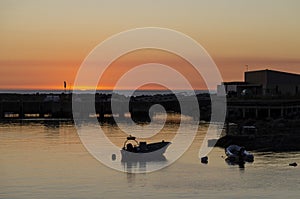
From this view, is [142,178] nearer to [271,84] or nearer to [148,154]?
[148,154]

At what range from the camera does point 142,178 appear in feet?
142

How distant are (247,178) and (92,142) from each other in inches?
1107

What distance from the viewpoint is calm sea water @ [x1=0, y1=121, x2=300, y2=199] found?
37125 mm

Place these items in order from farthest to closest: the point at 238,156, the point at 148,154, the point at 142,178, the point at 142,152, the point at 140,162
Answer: the point at 148,154 < the point at 142,152 < the point at 238,156 < the point at 140,162 < the point at 142,178

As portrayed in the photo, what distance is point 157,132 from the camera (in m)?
84.1

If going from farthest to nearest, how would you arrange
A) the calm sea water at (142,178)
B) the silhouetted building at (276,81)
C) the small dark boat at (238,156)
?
the silhouetted building at (276,81) → the small dark boat at (238,156) → the calm sea water at (142,178)

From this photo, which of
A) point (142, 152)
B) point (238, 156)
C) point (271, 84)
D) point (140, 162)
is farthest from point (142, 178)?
point (271, 84)

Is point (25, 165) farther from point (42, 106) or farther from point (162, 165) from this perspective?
point (42, 106)

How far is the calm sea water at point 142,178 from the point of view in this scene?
122ft

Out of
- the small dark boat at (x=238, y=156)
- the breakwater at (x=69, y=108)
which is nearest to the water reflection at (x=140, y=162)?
the small dark boat at (x=238, y=156)

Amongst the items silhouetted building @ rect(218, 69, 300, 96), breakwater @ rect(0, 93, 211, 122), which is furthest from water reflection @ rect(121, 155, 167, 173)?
breakwater @ rect(0, 93, 211, 122)

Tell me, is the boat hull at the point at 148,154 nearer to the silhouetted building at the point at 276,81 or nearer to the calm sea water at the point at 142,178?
the calm sea water at the point at 142,178

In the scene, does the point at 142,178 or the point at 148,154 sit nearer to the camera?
the point at 142,178

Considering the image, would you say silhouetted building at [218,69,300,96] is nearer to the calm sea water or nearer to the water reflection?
the calm sea water
